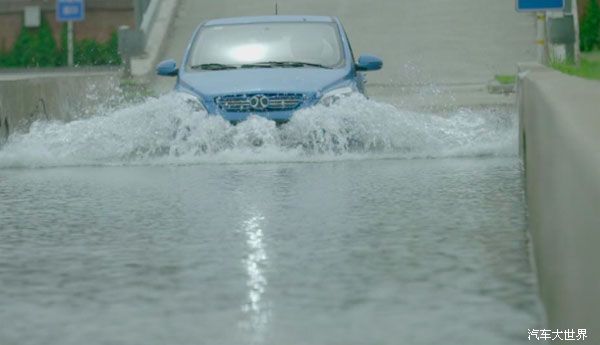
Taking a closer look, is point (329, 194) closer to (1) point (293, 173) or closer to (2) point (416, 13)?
(1) point (293, 173)

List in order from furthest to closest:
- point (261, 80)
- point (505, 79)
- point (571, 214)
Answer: point (505, 79)
point (261, 80)
point (571, 214)

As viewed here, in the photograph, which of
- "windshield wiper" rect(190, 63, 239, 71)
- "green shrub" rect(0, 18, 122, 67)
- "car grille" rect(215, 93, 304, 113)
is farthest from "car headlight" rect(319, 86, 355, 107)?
"green shrub" rect(0, 18, 122, 67)

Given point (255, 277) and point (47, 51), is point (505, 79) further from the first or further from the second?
point (255, 277)

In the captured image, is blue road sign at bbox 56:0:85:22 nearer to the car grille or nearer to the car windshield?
the car windshield

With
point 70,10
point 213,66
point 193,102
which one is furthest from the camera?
point 70,10

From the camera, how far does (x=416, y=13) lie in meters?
42.6

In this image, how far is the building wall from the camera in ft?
172

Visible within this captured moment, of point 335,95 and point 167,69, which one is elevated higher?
point 167,69

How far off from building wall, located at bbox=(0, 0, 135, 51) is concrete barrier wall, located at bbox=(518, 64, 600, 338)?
148 ft

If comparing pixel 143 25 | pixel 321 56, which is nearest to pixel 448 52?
pixel 143 25

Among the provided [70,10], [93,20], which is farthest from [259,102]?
[93,20]

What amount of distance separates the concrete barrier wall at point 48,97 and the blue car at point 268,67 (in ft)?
5.82

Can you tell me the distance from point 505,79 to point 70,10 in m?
19.6

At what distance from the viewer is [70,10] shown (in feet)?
158
